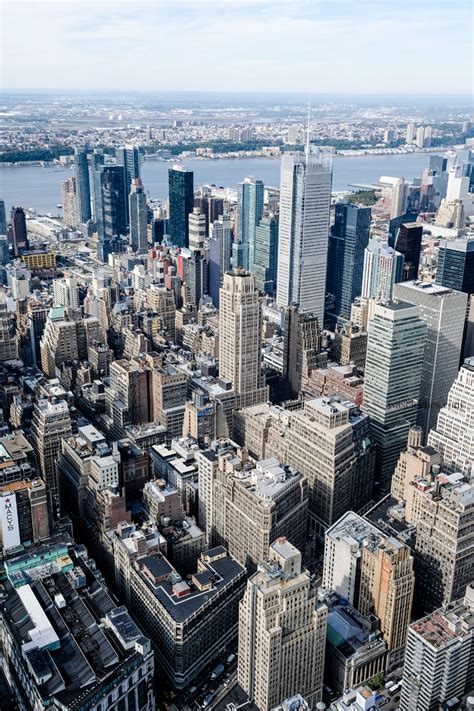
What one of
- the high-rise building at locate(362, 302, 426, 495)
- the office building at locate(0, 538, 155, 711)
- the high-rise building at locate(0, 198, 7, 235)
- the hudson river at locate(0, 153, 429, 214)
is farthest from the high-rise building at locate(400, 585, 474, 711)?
the hudson river at locate(0, 153, 429, 214)

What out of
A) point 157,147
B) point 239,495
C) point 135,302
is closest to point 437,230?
point 135,302

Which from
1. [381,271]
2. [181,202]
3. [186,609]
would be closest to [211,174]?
[181,202]

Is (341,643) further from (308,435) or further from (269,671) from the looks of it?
(308,435)

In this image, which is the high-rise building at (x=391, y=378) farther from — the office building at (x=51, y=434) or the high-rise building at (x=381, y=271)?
the high-rise building at (x=381, y=271)

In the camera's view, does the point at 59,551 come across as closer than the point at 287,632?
No

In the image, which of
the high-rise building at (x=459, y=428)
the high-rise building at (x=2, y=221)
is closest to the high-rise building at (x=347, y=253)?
the high-rise building at (x=459, y=428)

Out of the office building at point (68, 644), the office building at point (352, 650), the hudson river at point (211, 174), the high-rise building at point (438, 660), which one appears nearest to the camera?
the office building at point (68, 644)
